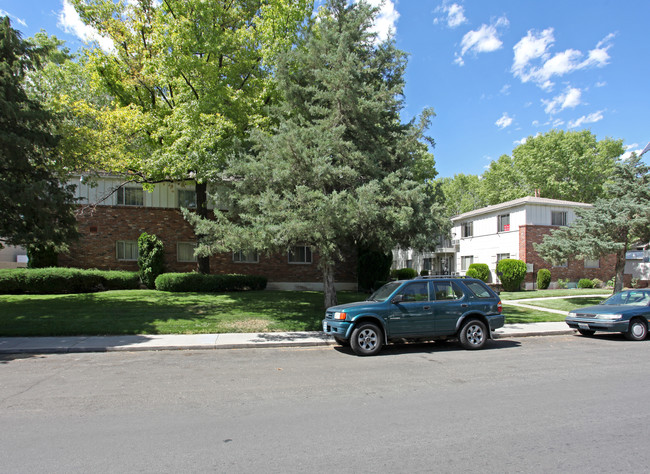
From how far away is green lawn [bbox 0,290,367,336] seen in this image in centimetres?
1145

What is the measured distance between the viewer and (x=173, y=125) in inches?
639

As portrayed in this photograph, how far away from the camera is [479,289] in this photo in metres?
10.1

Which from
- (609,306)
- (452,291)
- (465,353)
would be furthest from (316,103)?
(609,306)

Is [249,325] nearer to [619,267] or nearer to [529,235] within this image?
[619,267]

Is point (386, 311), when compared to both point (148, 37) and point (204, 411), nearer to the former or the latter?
point (204, 411)

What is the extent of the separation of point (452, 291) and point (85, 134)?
542 inches

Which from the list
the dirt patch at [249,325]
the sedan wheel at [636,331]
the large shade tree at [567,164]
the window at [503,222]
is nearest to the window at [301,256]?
the dirt patch at [249,325]

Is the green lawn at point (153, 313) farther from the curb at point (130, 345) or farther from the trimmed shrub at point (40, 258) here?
the trimmed shrub at point (40, 258)

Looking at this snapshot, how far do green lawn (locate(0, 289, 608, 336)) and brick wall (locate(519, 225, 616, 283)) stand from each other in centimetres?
788

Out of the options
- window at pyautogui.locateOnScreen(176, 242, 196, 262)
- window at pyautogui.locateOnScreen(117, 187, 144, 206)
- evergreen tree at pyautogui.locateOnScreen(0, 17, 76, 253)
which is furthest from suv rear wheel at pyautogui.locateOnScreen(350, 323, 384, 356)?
window at pyautogui.locateOnScreen(117, 187, 144, 206)

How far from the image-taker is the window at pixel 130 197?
2217 cm

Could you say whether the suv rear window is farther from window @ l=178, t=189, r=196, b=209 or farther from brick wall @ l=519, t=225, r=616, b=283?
brick wall @ l=519, t=225, r=616, b=283

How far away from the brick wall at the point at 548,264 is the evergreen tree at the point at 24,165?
81.9ft

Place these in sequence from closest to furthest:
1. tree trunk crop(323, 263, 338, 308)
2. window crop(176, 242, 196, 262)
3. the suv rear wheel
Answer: the suv rear wheel
tree trunk crop(323, 263, 338, 308)
window crop(176, 242, 196, 262)
